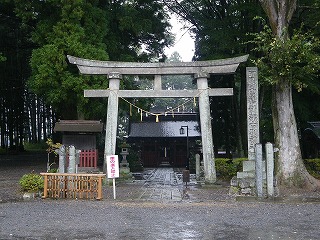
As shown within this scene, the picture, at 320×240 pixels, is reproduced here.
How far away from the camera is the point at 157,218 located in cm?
816

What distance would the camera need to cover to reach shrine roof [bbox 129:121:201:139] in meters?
29.5

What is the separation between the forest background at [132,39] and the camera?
17.1 m

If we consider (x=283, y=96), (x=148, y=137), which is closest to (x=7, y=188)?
(x=283, y=96)

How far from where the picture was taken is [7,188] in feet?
43.3

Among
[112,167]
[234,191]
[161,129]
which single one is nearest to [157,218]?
[112,167]

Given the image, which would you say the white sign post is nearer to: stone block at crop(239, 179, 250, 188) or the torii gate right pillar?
stone block at crop(239, 179, 250, 188)

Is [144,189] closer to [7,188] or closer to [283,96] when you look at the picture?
[7,188]

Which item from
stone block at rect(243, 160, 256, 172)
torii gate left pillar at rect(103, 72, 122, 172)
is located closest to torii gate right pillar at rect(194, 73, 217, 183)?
stone block at rect(243, 160, 256, 172)

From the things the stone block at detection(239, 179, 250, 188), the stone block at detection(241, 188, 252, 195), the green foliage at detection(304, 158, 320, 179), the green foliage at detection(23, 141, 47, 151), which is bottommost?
the stone block at detection(241, 188, 252, 195)

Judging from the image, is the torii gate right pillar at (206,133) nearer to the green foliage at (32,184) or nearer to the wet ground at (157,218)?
the wet ground at (157,218)

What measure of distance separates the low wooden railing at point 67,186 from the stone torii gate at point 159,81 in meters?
3.21

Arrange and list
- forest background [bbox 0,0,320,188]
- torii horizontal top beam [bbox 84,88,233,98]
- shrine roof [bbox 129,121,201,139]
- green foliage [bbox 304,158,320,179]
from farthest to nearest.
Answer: shrine roof [bbox 129,121,201,139] → forest background [bbox 0,0,320,188] → green foliage [bbox 304,158,320,179] → torii horizontal top beam [bbox 84,88,233,98]

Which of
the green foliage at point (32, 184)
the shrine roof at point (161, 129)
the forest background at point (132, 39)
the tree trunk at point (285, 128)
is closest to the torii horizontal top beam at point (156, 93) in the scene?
the forest background at point (132, 39)

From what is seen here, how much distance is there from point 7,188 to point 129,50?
10793 mm
